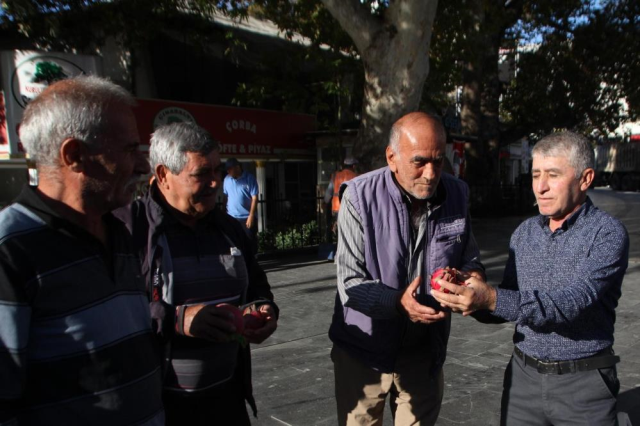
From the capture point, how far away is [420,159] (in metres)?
2.53

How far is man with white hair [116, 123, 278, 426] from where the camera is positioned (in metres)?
2.25

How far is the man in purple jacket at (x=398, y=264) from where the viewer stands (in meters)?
2.56

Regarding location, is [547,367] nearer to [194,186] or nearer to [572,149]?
[572,149]

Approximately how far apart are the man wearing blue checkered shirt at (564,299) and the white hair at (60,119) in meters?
1.46

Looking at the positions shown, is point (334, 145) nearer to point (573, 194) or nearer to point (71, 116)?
point (573, 194)

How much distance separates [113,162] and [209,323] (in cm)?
75

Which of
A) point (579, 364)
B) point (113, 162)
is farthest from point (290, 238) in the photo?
point (113, 162)

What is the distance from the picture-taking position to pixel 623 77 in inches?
786

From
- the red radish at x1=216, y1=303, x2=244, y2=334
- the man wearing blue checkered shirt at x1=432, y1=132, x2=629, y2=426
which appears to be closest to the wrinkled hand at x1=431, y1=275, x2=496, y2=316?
the man wearing blue checkered shirt at x1=432, y1=132, x2=629, y2=426

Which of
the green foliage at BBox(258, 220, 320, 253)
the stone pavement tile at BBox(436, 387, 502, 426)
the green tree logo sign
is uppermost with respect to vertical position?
the green tree logo sign

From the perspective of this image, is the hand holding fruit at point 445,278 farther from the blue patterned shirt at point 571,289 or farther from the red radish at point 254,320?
the red radish at point 254,320

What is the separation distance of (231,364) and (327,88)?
10.8 metres

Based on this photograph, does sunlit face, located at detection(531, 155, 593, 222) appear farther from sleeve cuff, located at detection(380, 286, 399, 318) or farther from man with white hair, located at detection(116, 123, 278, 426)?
man with white hair, located at detection(116, 123, 278, 426)

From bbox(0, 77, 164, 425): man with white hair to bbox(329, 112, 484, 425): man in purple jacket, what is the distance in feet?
3.72
